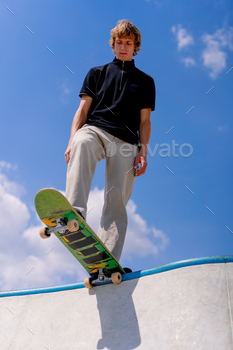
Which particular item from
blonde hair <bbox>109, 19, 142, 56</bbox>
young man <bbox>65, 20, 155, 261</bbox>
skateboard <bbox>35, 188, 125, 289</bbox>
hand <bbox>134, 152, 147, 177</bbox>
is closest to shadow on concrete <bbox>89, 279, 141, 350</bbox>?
skateboard <bbox>35, 188, 125, 289</bbox>

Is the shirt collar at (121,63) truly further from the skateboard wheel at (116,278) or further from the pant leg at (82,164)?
the skateboard wheel at (116,278)

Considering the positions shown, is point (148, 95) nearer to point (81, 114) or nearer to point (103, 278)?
point (81, 114)

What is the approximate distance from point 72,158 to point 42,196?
643mm

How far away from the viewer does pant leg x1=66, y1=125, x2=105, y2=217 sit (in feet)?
10.6

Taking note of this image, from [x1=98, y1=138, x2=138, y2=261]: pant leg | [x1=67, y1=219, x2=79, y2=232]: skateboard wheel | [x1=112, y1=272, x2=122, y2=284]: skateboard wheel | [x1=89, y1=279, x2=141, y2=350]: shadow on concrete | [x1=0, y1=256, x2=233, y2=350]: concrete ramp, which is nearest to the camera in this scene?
[x1=0, y1=256, x2=233, y2=350]: concrete ramp

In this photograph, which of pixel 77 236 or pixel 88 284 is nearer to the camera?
pixel 77 236

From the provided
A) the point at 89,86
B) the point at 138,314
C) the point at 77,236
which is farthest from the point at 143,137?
the point at 138,314

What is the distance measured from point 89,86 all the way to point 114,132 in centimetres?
77

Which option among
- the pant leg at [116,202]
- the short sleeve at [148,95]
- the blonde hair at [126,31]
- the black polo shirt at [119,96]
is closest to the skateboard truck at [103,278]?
the pant leg at [116,202]

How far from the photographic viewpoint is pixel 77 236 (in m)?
3.20

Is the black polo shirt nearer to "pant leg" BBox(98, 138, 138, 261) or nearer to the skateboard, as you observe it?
"pant leg" BBox(98, 138, 138, 261)

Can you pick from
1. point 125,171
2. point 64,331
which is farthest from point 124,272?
point 125,171

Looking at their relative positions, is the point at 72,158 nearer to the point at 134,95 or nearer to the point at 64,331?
the point at 134,95

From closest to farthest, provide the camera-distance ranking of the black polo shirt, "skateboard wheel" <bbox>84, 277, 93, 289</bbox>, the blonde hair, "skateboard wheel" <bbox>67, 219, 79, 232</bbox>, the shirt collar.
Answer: "skateboard wheel" <bbox>67, 219, 79, 232</bbox> < "skateboard wheel" <bbox>84, 277, 93, 289</bbox> < the black polo shirt < the blonde hair < the shirt collar
